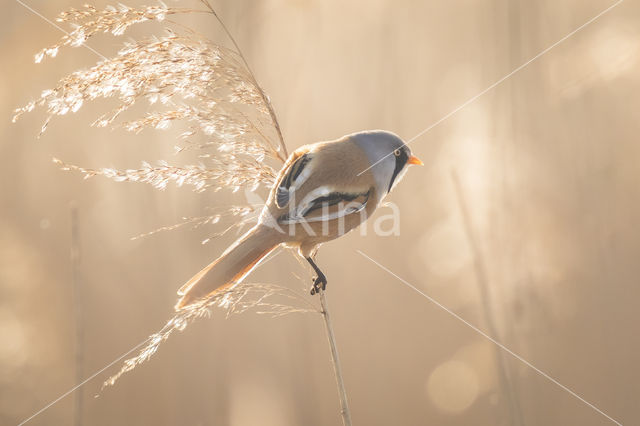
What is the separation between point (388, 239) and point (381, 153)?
1.27 m

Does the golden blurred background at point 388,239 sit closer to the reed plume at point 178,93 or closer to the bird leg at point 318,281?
the bird leg at point 318,281

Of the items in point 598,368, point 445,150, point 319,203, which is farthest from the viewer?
point 445,150

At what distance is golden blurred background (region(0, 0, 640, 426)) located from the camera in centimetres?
226

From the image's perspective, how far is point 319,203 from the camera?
1.32m

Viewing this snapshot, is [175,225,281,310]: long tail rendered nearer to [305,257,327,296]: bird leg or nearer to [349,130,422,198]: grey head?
[305,257,327,296]: bird leg

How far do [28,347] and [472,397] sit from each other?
96.6 inches

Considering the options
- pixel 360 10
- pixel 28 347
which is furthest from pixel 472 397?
pixel 28 347

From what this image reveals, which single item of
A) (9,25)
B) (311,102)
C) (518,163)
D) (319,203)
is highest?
(9,25)

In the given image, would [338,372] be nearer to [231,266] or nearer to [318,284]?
[318,284]

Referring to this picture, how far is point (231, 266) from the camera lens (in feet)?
4.07

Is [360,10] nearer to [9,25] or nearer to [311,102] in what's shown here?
[311,102]

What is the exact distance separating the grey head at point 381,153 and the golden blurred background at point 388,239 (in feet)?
2.86

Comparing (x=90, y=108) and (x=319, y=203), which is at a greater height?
(x=90, y=108)

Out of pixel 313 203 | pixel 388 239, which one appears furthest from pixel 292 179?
pixel 388 239
